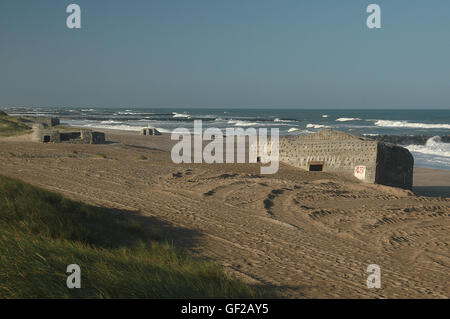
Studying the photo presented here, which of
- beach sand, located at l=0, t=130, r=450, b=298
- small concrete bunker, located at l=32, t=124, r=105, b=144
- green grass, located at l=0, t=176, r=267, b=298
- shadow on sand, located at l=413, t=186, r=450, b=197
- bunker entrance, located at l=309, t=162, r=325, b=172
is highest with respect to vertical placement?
small concrete bunker, located at l=32, t=124, r=105, b=144

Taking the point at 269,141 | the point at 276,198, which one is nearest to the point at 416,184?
the point at 269,141

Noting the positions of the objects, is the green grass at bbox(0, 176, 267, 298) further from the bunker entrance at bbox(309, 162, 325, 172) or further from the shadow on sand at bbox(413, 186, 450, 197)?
the shadow on sand at bbox(413, 186, 450, 197)

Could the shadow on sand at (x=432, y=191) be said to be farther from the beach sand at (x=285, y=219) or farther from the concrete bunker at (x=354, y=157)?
the concrete bunker at (x=354, y=157)

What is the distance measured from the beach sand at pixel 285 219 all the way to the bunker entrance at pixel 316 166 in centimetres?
44

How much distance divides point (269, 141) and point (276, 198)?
628cm

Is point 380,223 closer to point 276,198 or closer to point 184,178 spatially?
point 276,198

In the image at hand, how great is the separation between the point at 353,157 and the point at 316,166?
1.57 m

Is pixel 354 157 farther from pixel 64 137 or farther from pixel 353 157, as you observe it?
pixel 64 137

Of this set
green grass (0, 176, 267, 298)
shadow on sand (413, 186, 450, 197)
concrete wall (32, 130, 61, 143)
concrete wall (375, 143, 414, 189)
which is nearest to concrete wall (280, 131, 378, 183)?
concrete wall (375, 143, 414, 189)

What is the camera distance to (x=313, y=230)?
301 inches

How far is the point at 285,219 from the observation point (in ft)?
27.3

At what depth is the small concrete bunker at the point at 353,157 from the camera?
13.2 m

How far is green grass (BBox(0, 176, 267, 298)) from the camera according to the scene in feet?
12.2

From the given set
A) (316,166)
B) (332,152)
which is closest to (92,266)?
(332,152)
